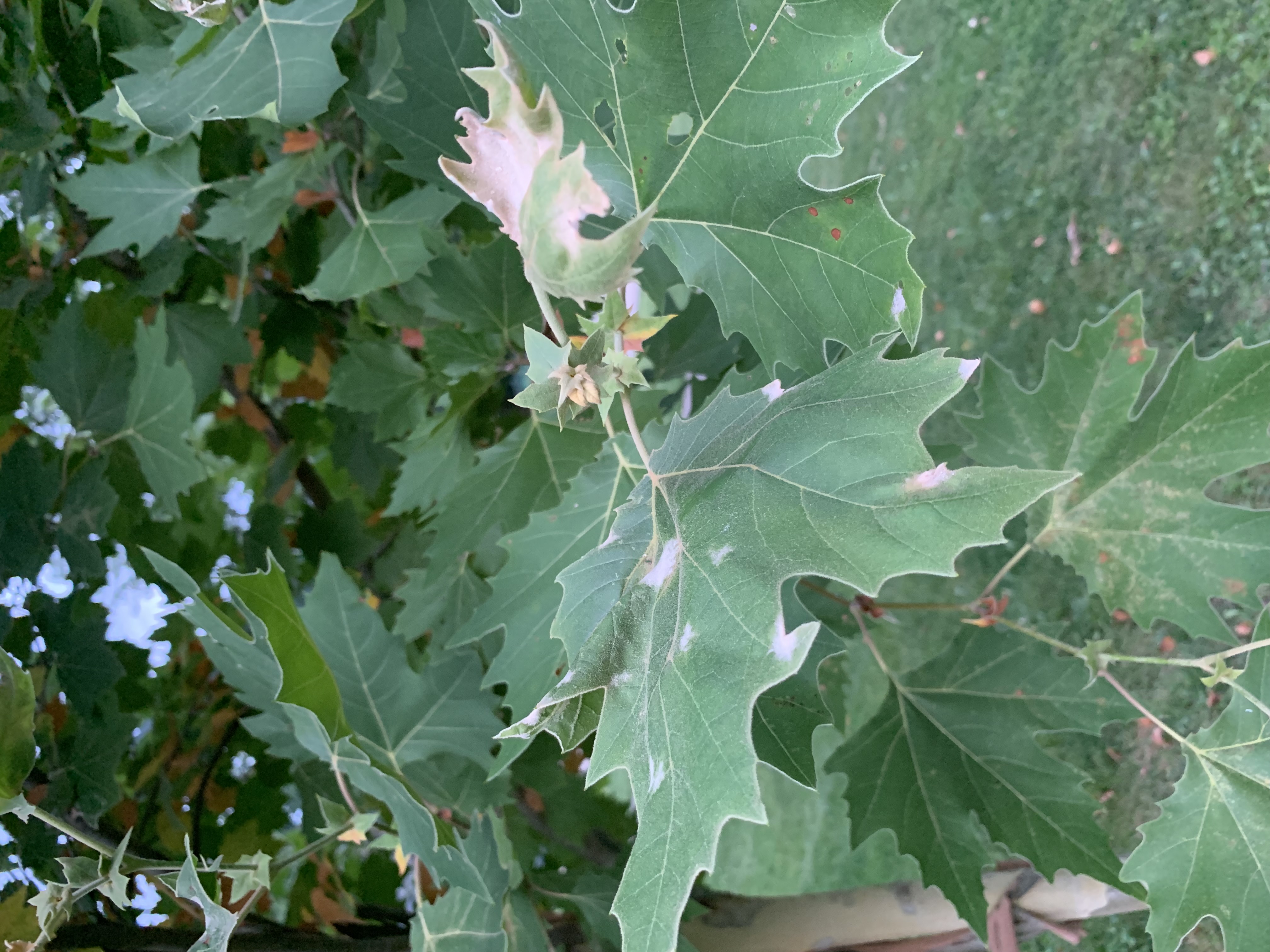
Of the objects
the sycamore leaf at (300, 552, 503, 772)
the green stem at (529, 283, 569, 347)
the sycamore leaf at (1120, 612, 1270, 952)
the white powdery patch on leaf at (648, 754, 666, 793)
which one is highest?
the green stem at (529, 283, 569, 347)

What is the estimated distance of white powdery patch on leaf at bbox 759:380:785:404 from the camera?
671 mm

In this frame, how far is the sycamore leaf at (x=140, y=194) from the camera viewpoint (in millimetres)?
1232

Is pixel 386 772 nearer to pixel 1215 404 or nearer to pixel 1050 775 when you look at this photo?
pixel 1050 775

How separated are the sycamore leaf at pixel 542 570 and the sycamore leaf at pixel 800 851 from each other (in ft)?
5.06

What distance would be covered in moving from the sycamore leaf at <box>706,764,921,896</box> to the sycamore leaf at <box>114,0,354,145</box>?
6.64ft

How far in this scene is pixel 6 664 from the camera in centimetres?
83

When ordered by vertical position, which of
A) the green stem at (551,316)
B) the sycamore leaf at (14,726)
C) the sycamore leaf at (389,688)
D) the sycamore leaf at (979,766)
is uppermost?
the green stem at (551,316)

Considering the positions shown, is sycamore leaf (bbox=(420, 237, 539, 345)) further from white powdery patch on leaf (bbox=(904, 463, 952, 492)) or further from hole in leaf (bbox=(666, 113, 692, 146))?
white powdery patch on leaf (bbox=(904, 463, 952, 492))

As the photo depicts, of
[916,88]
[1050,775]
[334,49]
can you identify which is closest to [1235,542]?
[1050,775]

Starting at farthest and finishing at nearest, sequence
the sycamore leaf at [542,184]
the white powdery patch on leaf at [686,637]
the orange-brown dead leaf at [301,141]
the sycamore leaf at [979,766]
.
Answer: the orange-brown dead leaf at [301,141], the sycamore leaf at [979,766], the white powdery patch on leaf at [686,637], the sycamore leaf at [542,184]

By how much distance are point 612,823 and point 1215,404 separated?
1458 millimetres

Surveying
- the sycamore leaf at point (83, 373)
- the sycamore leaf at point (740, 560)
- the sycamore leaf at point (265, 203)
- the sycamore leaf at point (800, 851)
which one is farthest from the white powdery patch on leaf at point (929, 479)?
the sycamore leaf at point (800, 851)

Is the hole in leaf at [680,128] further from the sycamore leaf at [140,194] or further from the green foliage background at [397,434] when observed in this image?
the sycamore leaf at [140,194]

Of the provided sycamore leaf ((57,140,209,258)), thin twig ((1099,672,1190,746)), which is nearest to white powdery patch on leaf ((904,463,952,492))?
thin twig ((1099,672,1190,746))
